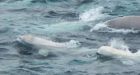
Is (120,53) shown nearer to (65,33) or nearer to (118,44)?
(118,44)

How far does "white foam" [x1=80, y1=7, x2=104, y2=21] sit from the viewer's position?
588 inches

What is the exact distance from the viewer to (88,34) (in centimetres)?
1320

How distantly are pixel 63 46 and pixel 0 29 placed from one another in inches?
110

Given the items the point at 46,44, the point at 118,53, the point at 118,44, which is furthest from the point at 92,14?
the point at 118,53

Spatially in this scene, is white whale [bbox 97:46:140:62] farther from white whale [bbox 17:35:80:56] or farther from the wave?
the wave

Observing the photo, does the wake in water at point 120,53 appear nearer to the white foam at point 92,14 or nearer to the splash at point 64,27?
the splash at point 64,27

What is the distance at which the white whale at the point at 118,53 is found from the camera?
10.5 m

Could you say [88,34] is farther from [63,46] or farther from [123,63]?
[123,63]

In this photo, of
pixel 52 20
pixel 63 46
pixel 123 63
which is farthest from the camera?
pixel 52 20

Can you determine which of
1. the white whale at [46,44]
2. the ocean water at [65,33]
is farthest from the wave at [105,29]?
the white whale at [46,44]

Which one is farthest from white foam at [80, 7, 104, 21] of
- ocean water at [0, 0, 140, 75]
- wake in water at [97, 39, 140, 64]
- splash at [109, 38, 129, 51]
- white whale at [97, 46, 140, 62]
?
white whale at [97, 46, 140, 62]

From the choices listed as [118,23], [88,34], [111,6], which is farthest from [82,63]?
[111,6]

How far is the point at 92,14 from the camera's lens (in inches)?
608

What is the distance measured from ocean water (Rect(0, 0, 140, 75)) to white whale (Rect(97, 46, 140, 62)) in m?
0.14
